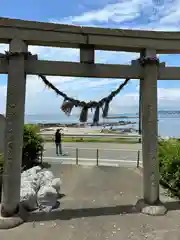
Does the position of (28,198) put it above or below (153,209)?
above

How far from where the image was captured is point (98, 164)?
13.5 metres

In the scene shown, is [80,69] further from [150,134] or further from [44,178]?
[44,178]

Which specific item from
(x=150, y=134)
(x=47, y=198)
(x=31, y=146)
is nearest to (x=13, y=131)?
(x=47, y=198)

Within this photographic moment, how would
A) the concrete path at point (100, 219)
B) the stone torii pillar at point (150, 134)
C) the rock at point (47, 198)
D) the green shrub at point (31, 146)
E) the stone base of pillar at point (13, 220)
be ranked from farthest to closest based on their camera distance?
1. the green shrub at point (31, 146)
2. the rock at point (47, 198)
3. the stone torii pillar at point (150, 134)
4. the stone base of pillar at point (13, 220)
5. the concrete path at point (100, 219)

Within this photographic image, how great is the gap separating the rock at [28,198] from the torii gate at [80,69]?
2.18 ft

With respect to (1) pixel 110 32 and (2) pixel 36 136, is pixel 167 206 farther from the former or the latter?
(2) pixel 36 136

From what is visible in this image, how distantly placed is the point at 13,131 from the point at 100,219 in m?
2.77

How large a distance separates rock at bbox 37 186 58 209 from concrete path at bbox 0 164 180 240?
0.29 metres

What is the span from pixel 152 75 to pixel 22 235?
15.2ft

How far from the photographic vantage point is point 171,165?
348 inches

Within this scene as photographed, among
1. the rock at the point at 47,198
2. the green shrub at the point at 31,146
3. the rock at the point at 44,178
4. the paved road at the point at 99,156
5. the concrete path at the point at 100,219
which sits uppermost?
the green shrub at the point at 31,146

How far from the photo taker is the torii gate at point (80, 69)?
6.63m

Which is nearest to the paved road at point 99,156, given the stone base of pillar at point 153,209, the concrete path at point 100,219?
the concrete path at point 100,219

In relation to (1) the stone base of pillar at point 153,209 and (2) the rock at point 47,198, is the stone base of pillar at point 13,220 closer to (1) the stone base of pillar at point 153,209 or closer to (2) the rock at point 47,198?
(2) the rock at point 47,198
